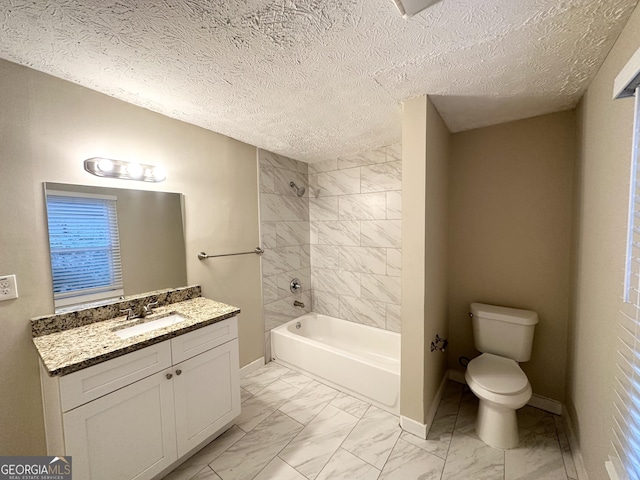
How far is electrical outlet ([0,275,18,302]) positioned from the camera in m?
1.22

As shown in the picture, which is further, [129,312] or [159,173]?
[159,173]

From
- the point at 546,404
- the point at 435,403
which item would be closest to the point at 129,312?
the point at 435,403

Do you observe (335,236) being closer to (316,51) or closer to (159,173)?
(159,173)

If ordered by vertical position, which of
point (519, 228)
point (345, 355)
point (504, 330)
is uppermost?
point (519, 228)

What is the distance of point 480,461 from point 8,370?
2.68m

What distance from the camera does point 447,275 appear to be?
226 cm

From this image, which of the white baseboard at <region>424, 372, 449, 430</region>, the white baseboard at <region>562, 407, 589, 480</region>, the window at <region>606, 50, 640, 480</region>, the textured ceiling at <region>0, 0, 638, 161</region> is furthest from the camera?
the white baseboard at <region>424, 372, 449, 430</region>

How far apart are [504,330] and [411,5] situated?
7.04 ft

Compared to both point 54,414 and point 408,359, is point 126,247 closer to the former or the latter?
point 54,414

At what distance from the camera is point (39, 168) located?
1333mm

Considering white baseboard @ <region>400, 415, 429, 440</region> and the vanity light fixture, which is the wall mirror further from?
white baseboard @ <region>400, 415, 429, 440</region>

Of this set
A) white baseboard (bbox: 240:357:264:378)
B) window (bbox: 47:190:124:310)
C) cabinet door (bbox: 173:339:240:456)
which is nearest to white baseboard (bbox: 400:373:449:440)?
cabinet door (bbox: 173:339:240:456)

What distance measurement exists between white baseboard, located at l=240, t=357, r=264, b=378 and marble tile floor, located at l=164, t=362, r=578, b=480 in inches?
13.9

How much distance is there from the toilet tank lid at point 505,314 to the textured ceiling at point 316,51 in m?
1.51
